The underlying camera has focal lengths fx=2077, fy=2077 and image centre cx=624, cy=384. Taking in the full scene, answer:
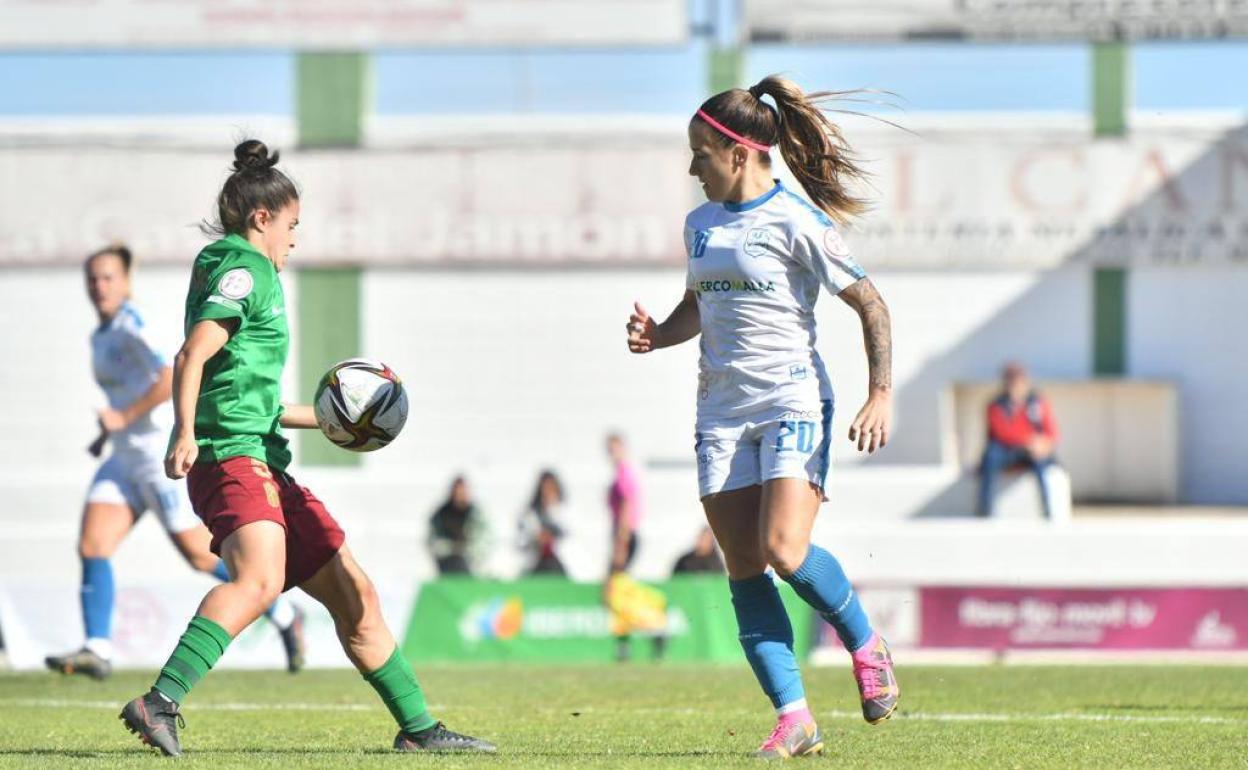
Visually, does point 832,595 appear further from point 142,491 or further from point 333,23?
point 333,23

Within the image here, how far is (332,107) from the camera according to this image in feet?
95.0

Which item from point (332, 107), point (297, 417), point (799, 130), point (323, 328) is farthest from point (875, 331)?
point (332, 107)

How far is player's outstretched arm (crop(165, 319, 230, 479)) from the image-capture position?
6.19 m

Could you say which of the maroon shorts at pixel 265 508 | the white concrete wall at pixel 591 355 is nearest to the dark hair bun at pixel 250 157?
the maroon shorts at pixel 265 508

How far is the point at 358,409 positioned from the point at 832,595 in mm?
1656

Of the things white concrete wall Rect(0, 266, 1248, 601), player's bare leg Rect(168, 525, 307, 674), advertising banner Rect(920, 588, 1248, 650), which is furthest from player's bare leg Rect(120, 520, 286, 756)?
white concrete wall Rect(0, 266, 1248, 601)

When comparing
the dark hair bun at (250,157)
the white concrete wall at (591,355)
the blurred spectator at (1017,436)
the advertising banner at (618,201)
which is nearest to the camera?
the dark hair bun at (250,157)

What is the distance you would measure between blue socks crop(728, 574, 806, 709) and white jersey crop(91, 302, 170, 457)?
187 inches

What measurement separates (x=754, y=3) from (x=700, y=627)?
12764mm

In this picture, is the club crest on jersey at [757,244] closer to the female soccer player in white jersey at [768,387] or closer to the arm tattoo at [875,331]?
the female soccer player in white jersey at [768,387]

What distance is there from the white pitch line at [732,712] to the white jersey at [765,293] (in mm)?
2294

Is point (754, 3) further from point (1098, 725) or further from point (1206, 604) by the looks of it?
point (1098, 725)

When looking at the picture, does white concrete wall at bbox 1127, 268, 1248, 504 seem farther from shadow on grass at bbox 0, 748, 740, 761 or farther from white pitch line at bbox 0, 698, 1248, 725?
shadow on grass at bbox 0, 748, 740, 761

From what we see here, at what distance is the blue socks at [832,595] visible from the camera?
6598 mm
